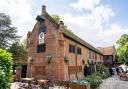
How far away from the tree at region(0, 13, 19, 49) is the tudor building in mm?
19607

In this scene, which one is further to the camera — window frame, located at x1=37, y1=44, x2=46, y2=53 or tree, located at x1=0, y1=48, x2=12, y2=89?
window frame, located at x1=37, y1=44, x2=46, y2=53

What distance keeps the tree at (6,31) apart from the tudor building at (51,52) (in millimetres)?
19607

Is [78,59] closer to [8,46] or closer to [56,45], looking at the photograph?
[56,45]

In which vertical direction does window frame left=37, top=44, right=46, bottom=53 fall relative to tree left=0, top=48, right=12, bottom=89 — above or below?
above

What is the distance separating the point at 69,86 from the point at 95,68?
19.6 m

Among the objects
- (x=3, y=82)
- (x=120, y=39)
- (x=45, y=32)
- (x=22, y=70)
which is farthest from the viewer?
(x=120, y=39)

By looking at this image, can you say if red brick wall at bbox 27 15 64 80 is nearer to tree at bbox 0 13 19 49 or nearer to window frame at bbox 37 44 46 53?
window frame at bbox 37 44 46 53

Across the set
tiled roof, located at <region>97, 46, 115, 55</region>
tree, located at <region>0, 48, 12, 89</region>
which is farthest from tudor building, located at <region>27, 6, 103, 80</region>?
tiled roof, located at <region>97, 46, 115, 55</region>

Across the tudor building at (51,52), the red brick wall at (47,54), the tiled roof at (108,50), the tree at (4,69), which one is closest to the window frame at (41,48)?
the tudor building at (51,52)

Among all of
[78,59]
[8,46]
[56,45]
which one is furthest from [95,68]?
[8,46]

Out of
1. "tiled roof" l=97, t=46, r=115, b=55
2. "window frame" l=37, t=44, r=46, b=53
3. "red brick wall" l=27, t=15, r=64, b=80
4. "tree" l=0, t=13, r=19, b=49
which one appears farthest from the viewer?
"tiled roof" l=97, t=46, r=115, b=55

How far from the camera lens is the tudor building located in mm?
21719

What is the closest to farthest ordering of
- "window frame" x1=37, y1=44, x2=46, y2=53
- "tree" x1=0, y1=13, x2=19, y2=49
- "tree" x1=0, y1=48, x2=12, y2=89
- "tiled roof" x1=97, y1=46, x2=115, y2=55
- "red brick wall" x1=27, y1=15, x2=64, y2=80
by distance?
"tree" x1=0, y1=48, x2=12, y2=89, "red brick wall" x1=27, y1=15, x2=64, y2=80, "window frame" x1=37, y1=44, x2=46, y2=53, "tree" x1=0, y1=13, x2=19, y2=49, "tiled roof" x1=97, y1=46, x2=115, y2=55

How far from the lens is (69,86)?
1852 centimetres
